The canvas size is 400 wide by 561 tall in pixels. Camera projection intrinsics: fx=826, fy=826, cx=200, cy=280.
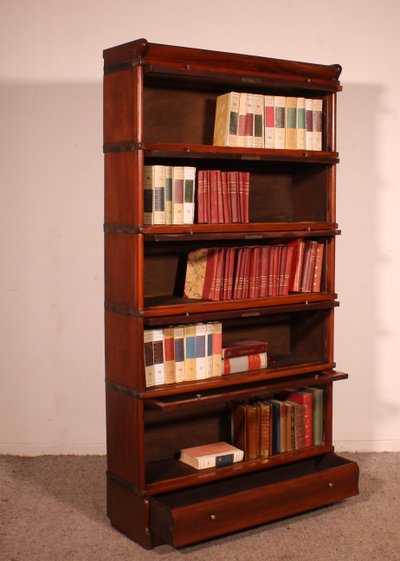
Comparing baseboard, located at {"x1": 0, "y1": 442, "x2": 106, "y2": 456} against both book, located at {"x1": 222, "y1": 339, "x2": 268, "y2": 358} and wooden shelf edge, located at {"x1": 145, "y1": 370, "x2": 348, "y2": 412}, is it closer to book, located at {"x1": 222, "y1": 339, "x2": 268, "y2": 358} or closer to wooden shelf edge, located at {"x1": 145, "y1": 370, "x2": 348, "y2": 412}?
wooden shelf edge, located at {"x1": 145, "y1": 370, "x2": 348, "y2": 412}

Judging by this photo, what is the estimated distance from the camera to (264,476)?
12.5ft

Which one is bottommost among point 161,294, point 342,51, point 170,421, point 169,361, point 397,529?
point 397,529

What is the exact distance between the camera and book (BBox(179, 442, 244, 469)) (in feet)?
12.0

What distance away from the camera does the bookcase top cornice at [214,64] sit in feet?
10.8

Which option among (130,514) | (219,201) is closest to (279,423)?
(130,514)

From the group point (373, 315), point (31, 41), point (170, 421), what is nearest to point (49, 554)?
point (170, 421)

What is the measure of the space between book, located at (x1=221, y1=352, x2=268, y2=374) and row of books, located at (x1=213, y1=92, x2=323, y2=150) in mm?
959

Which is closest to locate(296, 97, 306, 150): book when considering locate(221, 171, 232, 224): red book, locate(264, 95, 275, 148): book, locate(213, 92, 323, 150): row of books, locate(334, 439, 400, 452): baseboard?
locate(213, 92, 323, 150): row of books

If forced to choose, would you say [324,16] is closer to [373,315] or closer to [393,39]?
[393,39]

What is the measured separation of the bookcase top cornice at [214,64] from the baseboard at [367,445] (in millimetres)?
2053

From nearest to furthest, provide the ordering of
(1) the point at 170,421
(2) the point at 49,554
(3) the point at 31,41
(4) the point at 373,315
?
(2) the point at 49,554, (1) the point at 170,421, (3) the point at 31,41, (4) the point at 373,315

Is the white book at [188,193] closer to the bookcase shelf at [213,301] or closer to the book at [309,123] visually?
the bookcase shelf at [213,301]

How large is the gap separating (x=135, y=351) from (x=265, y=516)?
935mm

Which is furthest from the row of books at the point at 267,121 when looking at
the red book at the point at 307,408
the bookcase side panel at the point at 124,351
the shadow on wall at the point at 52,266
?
Answer: the red book at the point at 307,408
